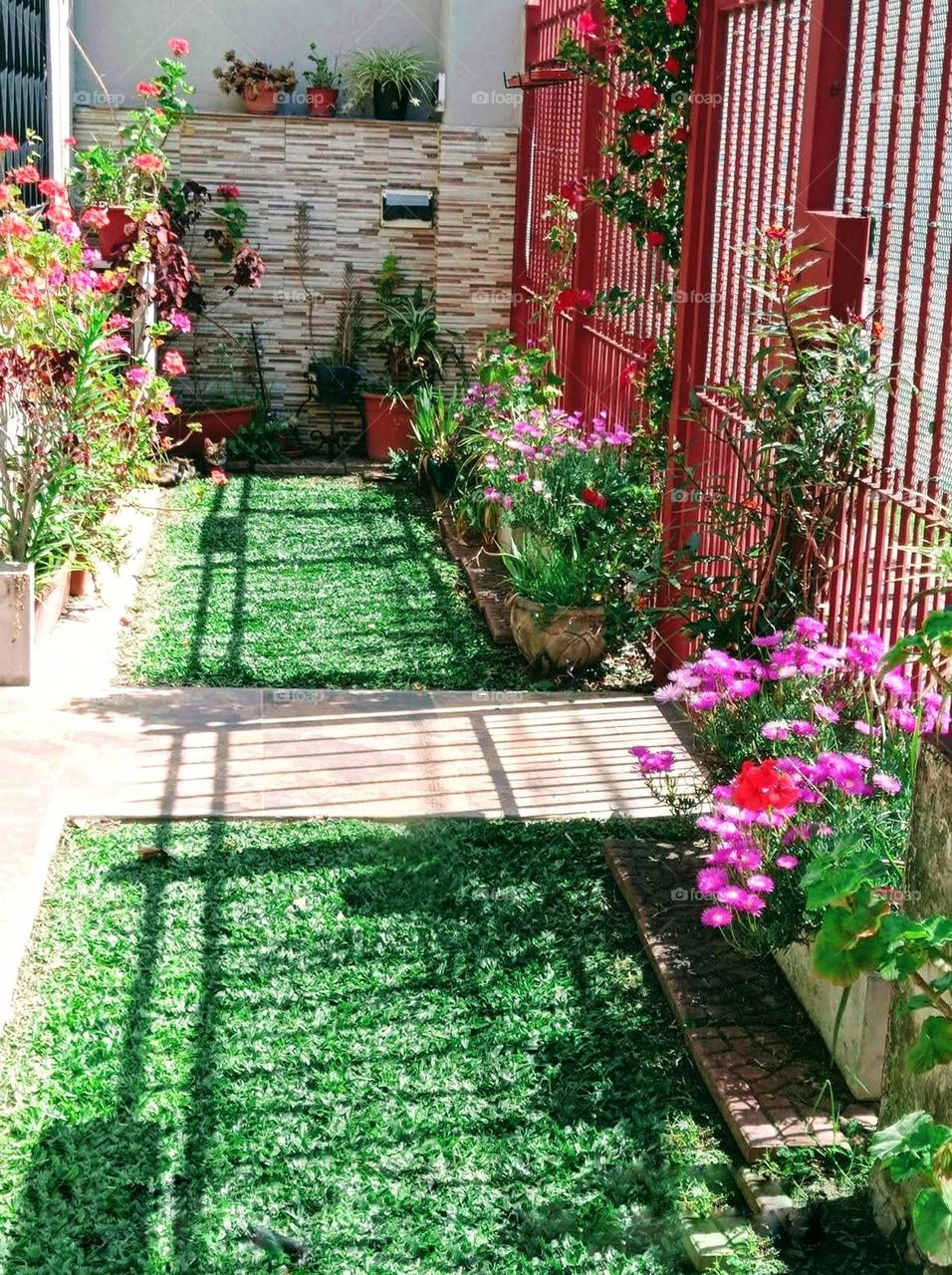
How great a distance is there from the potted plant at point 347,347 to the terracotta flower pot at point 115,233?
7.31ft

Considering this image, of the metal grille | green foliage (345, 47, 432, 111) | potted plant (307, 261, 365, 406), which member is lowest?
potted plant (307, 261, 365, 406)

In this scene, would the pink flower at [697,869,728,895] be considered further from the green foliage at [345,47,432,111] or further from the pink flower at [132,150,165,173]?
the green foliage at [345,47,432,111]

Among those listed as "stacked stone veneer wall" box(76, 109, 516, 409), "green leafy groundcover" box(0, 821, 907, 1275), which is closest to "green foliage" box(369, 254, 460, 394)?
"stacked stone veneer wall" box(76, 109, 516, 409)

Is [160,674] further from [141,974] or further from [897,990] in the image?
[897,990]

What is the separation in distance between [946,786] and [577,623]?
3877 millimetres

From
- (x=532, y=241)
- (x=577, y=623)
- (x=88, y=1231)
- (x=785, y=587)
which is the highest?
(x=532, y=241)

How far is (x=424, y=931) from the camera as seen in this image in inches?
180

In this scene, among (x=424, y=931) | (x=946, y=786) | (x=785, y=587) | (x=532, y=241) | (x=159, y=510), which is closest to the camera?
(x=946, y=786)

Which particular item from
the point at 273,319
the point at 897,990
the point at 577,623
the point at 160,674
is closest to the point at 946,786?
the point at 897,990

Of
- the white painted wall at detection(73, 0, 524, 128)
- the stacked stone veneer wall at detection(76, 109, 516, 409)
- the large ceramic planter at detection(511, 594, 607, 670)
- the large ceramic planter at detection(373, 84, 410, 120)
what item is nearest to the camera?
the large ceramic planter at detection(511, 594, 607, 670)

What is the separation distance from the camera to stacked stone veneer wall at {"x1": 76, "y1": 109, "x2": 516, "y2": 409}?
12.1 m

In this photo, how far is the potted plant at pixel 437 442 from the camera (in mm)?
10398

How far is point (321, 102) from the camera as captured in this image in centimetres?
1222

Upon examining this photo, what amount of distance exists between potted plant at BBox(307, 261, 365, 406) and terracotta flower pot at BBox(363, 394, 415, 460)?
0.19m
